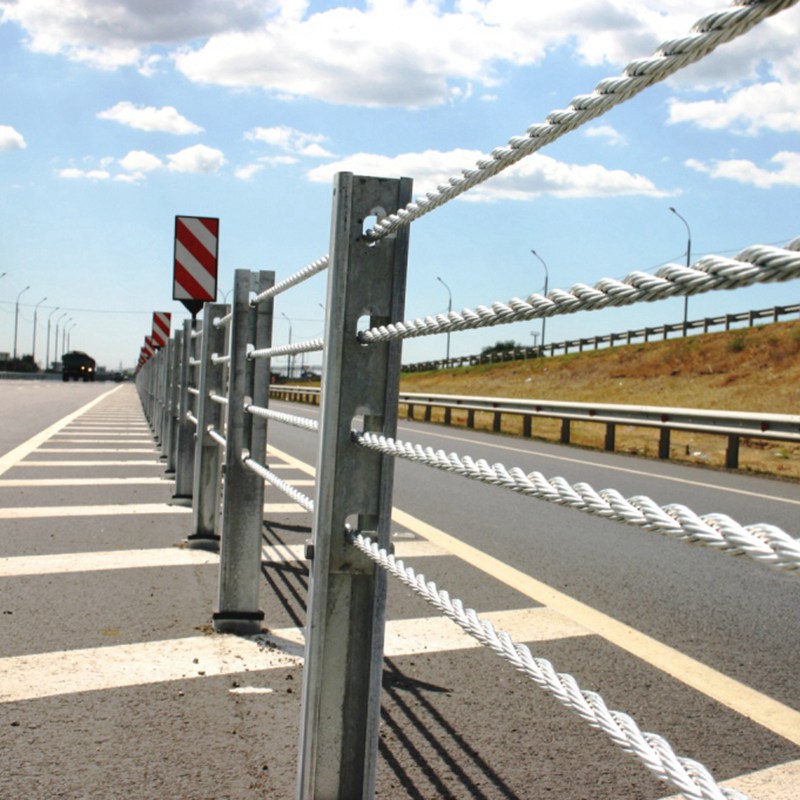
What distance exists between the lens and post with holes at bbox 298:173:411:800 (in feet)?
7.74

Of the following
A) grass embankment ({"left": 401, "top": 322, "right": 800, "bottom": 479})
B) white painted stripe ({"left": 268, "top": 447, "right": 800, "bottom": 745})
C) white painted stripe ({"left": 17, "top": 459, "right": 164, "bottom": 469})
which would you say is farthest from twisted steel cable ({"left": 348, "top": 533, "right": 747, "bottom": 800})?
grass embankment ({"left": 401, "top": 322, "right": 800, "bottom": 479})

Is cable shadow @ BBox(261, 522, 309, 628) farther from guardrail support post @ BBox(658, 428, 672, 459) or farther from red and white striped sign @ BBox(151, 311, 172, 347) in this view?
red and white striped sign @ BBox(151, 311, 172, 347)

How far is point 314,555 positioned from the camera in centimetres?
242

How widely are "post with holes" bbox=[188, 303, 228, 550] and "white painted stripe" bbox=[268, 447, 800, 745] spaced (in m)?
1.57

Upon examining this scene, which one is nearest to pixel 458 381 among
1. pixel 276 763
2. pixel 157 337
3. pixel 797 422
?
pixel 157 337

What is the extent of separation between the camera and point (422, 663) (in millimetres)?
4031

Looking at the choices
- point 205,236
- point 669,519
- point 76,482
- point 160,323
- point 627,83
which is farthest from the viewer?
point 160,323

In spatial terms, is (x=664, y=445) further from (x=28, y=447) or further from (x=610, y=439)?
(x=28, y=447)

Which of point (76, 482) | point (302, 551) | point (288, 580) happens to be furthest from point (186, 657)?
point (76, 482)

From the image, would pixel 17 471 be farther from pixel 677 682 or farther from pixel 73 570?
pixel 677 682

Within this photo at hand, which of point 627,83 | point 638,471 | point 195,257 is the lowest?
point 638,471

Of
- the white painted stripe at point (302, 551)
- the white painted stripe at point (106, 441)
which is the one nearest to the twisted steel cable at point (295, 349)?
the white painted stripe at point (302, 551)

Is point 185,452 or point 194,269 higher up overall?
point 194,269

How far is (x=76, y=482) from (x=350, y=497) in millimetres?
7971
